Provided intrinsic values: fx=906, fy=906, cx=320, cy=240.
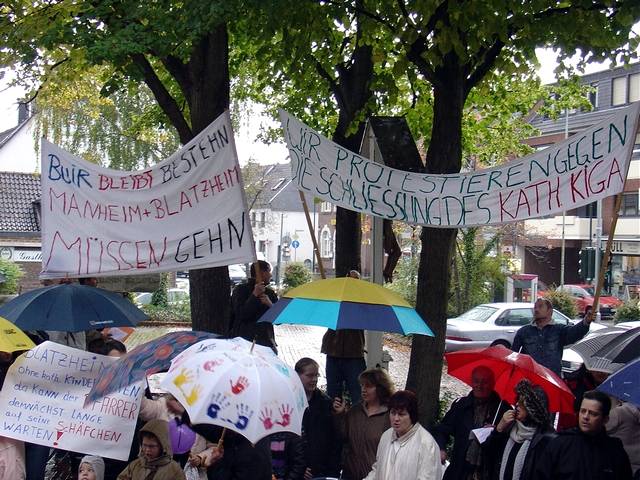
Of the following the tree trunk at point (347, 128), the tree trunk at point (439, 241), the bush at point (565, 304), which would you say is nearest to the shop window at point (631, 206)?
the bush at point (565, 304)

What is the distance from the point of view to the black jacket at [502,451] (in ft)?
19.0

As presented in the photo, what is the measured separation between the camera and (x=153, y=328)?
2944 cm

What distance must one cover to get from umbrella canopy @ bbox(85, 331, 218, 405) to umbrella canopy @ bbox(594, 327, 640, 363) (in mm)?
3354

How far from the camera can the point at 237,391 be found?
5.20 meters

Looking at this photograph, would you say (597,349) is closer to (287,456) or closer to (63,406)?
(287,456)

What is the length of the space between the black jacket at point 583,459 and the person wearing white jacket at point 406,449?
0.69m

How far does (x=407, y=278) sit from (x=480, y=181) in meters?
23.6

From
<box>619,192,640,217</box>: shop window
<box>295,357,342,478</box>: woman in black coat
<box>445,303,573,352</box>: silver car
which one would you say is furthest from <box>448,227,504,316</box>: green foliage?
<box>619,192,640,217</box>: shop window

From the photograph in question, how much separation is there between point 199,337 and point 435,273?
388 cm

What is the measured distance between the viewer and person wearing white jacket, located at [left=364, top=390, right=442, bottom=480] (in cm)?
588

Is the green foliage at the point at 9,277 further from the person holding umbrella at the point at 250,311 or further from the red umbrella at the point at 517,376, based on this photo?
the red umbrella at the point at 517,376

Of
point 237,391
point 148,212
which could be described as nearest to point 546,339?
point 148,212

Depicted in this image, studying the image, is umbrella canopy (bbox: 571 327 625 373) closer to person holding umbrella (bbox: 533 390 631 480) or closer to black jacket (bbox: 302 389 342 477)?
person holding umbrella (bbox: 533 390 631 480)

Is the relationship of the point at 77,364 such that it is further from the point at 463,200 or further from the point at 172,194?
the point at 463,200
